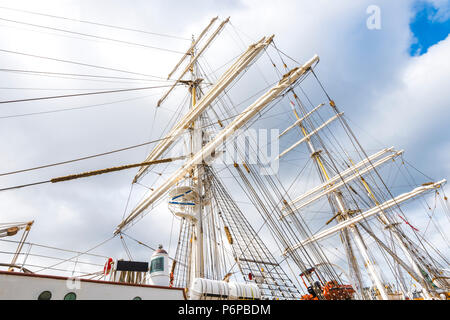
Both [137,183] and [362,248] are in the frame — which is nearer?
[137,183]

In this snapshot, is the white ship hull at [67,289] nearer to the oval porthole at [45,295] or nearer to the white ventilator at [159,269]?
the oval porthole at [45,295]

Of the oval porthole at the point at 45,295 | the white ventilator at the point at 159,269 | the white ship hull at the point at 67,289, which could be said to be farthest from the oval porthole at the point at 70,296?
the white ventilator at the point at 159,269

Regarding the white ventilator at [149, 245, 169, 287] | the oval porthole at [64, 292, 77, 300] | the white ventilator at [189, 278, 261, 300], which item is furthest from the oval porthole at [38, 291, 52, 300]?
the white ventilator at [189, 278, 261, 300]

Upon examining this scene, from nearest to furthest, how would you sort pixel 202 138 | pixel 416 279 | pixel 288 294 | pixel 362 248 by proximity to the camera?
pixel 288 294, pixel 202 138, pixel 416 279, pixel 362 248

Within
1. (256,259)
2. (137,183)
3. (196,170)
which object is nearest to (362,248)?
(256,259)

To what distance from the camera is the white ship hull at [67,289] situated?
3479 mm

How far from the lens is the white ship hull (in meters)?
3.48

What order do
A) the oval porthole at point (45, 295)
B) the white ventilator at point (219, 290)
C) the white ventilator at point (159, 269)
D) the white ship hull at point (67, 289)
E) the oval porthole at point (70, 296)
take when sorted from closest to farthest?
the white ship hull at point (67, 289)
the oval porthole at point (45, 295)
the oval porthole at point (70, 296)
the white ventilator at point (219, 290)
the white ventilator at point (159, 269)

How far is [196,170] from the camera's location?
38.1 ft

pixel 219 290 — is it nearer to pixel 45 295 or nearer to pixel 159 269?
pixel 159 269

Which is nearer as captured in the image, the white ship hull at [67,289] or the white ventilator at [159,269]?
the white ship hull at [67,289]
